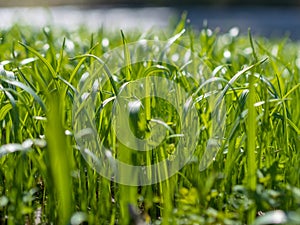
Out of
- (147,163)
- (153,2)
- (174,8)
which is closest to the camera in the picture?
(147,163)

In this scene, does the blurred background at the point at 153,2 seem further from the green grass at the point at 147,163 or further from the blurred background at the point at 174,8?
the green grass at the point at 147,163

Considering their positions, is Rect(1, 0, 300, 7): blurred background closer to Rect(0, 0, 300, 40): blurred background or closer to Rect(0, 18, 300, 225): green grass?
Rect(0, 0, 300, 40): blurred background

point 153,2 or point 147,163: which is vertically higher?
point 147,163

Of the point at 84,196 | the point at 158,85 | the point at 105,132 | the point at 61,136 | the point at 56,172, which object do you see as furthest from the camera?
the point at 158,85

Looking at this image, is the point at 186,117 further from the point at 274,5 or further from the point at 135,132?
the point at 274,5

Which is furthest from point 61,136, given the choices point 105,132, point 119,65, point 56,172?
point 119,65

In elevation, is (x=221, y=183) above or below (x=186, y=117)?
below

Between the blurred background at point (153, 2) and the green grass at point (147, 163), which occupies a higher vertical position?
the green grass at point (147, 163)

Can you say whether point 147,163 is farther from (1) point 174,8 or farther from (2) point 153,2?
(2) point 153,2

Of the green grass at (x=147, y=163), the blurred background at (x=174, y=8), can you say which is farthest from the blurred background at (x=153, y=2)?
the green grass at (x=147, y=163)

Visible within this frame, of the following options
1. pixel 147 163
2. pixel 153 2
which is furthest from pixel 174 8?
pixel 147 163

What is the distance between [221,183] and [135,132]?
275 mm

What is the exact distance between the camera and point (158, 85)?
96.6 inches

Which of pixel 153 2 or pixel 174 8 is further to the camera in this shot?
pixel 153 2
